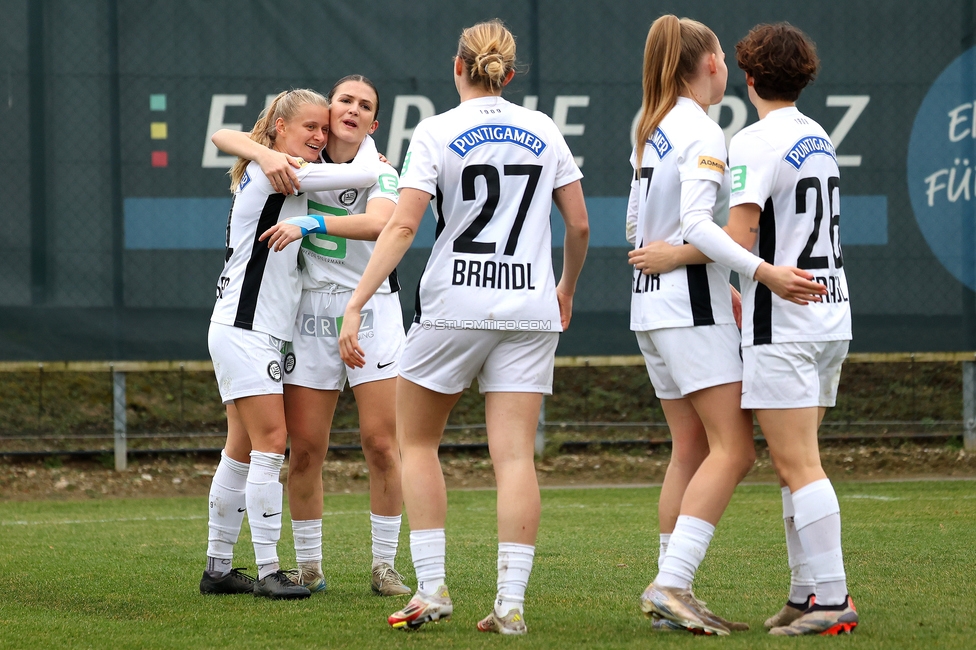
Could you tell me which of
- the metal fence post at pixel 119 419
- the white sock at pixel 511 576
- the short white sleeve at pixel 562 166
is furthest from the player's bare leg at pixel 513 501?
the metal fence post at pixel 119 419

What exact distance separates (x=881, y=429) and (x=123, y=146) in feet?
19.8

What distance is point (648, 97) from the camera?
343 centimetres

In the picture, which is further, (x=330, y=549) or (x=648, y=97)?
(x=330, y=549)

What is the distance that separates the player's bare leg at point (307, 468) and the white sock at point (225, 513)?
20 centimetres

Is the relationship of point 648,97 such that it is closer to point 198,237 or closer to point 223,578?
point 223,578

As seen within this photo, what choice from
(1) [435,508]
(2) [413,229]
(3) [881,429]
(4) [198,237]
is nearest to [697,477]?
(1) [435,508]

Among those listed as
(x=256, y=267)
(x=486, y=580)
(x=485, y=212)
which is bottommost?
(x=486, y=580)

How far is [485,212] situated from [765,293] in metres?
0.81

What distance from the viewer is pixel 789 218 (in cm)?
321

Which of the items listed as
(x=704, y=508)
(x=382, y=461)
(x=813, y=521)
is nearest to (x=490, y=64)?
(x=704, y=508)

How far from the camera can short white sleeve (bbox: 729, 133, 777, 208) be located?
124 inches

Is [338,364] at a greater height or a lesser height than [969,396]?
greater

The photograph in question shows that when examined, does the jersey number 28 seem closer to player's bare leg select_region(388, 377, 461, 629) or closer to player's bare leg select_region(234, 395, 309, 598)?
player's bare leg select_region(388, 377, 461, 629)

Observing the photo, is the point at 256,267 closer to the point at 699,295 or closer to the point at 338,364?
the point at 338,364
